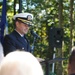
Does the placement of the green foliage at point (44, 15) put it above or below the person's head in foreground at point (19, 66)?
below

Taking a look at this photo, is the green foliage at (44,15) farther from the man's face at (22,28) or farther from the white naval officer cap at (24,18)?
the man's face at (22,28)

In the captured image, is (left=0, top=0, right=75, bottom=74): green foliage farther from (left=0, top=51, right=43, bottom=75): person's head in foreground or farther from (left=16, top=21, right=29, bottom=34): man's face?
(left=0, top=51, right=43, bottom=75): person's head in foreground

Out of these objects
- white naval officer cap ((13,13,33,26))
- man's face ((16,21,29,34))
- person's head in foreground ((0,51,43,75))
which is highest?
person's head in foreground ((0,51,43,75))

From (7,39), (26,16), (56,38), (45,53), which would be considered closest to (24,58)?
(7,39)

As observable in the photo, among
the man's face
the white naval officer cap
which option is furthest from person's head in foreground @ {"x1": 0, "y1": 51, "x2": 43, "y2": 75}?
the white naval officer cap

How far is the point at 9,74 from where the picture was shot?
92cm

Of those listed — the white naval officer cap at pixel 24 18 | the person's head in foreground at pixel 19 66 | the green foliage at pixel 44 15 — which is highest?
the person's head in foreground at pixel 19 66

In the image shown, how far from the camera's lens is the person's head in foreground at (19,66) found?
36.4 inches

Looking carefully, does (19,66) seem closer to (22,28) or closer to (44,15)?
(22,28)

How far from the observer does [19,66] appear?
936 millimetres

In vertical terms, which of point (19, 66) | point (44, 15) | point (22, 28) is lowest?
point (44, 15)

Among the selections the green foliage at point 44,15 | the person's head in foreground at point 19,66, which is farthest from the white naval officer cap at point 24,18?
the green foliage at point 44,15

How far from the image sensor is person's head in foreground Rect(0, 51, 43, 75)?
924 mm

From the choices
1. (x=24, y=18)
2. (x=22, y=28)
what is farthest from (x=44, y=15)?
(x=22, y=28)
